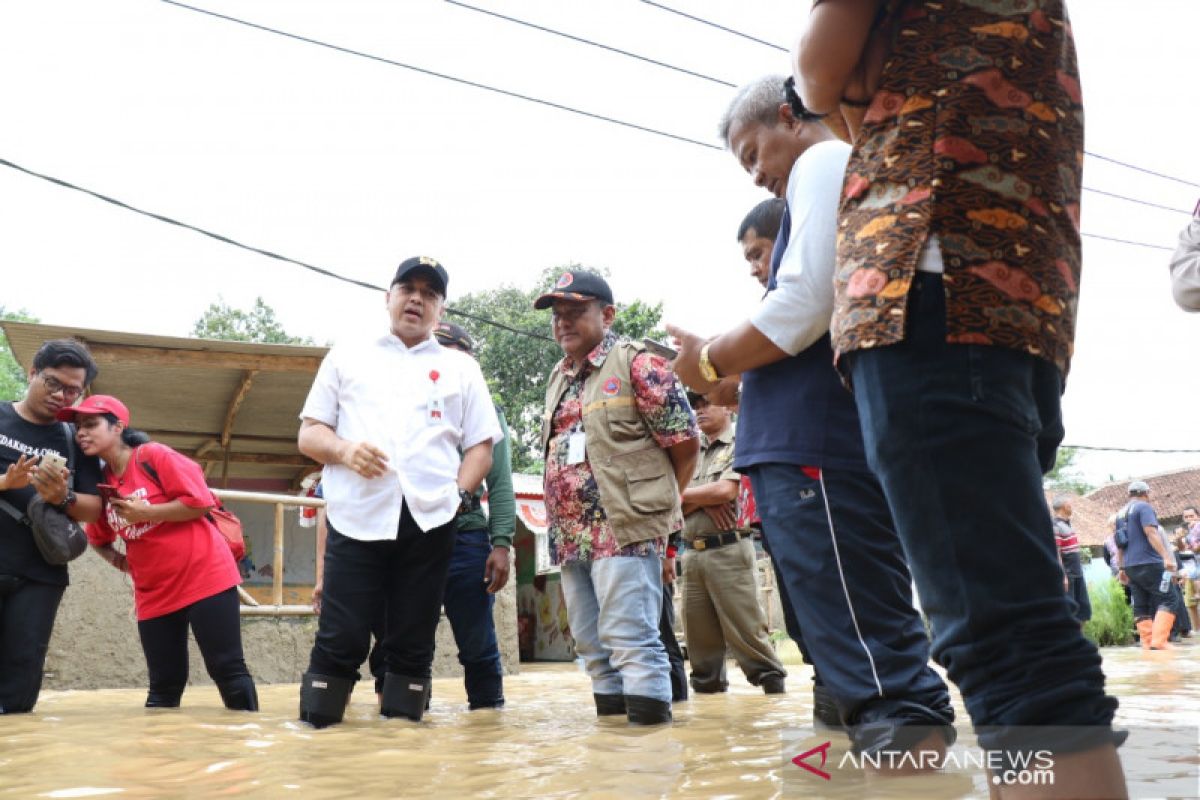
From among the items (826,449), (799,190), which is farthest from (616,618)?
(799,190)

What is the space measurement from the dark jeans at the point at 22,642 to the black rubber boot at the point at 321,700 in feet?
4.57

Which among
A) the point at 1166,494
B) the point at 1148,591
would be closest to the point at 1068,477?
the point at 1166,494

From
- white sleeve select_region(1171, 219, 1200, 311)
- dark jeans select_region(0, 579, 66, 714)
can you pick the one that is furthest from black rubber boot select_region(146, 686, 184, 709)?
white sleeve select_region(1171, 219, 1200, 311)

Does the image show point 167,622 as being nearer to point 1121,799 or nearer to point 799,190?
point 799,190

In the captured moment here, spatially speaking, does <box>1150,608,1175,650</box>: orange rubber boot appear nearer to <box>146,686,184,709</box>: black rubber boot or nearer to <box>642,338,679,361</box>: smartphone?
<box>642,338,679,361</box>: smartphone

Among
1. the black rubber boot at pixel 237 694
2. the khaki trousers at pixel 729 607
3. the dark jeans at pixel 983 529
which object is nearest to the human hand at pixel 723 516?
the khaki trousers at pixel 729 607

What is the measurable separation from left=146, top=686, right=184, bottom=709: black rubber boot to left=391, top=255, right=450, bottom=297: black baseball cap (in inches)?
85.4

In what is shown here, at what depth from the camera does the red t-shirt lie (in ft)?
15.2

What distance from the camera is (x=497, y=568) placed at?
5277 mm

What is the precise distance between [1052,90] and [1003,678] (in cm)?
95

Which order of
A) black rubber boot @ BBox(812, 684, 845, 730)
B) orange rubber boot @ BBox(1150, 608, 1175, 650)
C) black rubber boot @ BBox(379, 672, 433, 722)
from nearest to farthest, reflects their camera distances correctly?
black rubber boot @ BBox(812, 684, 845, 730) → black rubber boot @ BBox(379, 672, 433, 722) → orange rubber boot @ BBox(1150, 608, 1175, 650)

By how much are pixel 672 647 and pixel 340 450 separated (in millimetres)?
2259

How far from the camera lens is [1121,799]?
4.70 feet

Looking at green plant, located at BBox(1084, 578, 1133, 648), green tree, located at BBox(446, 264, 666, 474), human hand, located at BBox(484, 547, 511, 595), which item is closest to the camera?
human hand, located at BBox(484, 547, 511, 595)
